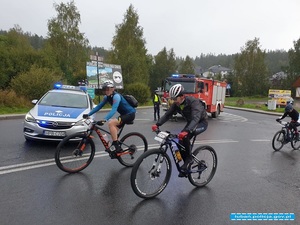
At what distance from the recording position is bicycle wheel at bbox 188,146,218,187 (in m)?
5.14

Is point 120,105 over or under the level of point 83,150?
over

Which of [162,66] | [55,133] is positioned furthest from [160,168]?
[162,66]

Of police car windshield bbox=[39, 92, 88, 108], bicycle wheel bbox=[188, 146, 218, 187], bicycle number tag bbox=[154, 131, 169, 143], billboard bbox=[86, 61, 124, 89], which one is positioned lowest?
bicycle wheel bbox=[188, 146, 218, 187]

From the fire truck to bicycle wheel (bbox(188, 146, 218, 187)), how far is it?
1073 cm

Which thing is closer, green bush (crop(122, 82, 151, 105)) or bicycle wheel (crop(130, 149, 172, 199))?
bicycle wheel (crop(130, 149, 172, 199))

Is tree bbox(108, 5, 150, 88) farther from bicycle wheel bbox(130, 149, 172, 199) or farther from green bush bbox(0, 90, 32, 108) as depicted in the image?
bicycle wheel bbox(130, 149, 172, 199)

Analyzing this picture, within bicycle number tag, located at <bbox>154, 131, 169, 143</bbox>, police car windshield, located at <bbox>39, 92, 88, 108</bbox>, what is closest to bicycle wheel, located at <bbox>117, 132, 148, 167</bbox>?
bicycle number tag, located at <bbox>154, 131, 169, 143</bbox>

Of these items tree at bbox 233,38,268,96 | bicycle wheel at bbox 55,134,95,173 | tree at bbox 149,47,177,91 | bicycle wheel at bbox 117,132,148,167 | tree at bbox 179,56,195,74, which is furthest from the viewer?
tree at bbox 179,56,195,74

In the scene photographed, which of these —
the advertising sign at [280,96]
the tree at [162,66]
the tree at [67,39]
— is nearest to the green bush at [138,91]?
the tree at [67,39]

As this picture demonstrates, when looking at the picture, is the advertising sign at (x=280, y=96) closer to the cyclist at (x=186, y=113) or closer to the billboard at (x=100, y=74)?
the billboard at (x=100, y=74)

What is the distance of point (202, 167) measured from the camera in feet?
17.3

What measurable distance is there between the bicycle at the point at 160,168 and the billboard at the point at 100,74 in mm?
21557

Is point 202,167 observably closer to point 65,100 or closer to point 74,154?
point 74,154

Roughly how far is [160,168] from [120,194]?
81 cm
